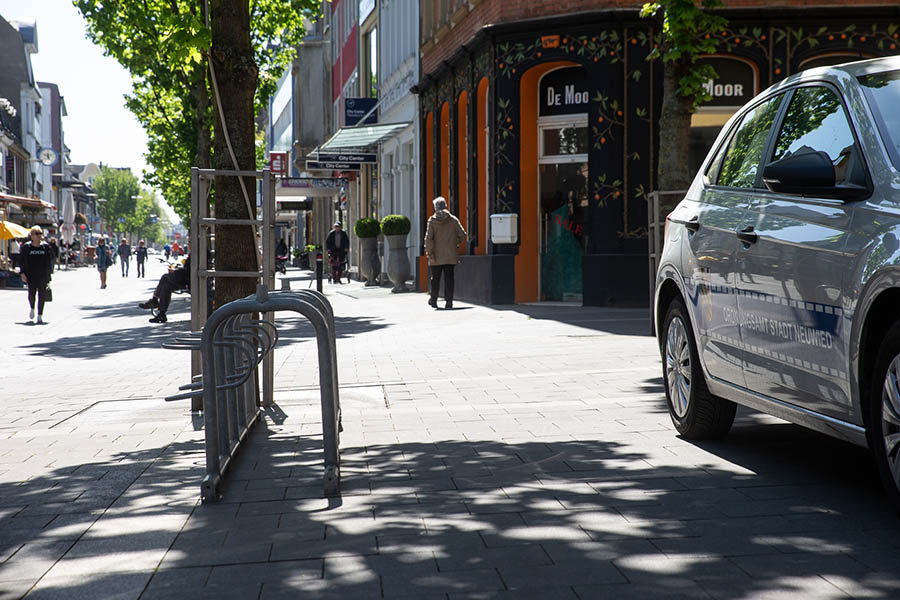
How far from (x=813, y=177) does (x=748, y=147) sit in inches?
54.6

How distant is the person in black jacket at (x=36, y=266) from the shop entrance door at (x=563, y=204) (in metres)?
8.84

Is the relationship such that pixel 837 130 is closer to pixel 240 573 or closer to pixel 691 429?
pixel 691 429

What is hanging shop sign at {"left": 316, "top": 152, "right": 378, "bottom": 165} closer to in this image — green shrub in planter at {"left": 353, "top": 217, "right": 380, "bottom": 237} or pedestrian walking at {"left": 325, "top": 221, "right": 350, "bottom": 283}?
pedestrian walking at {"left": 325, "top": 221, "right": 350, "bottom": 283}

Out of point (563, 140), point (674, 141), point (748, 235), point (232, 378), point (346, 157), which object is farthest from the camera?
point (346, 157)

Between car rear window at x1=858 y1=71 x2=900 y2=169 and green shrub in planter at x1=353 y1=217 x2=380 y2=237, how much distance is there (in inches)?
999

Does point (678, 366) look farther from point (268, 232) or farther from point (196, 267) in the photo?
point (196, 267)

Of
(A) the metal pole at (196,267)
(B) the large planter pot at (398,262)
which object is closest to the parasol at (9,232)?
(B) the large planter pot at (398,262)

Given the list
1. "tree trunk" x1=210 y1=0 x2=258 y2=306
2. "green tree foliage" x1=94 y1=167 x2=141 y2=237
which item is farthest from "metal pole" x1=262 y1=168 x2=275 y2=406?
"green tree foliage" x1=94 y1=167 x2=141 y2=237

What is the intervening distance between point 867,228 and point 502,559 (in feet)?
6.03

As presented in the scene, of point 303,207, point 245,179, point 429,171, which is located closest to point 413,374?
point 245,179

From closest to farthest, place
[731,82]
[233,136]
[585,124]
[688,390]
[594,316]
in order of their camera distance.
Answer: [688,390] < [233,136] < [594,316] < [731,82] < [585,124]

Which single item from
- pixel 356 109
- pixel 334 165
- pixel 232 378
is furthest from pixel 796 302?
pixel 334 165

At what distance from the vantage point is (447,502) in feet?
16.7

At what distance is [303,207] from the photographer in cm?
6419
